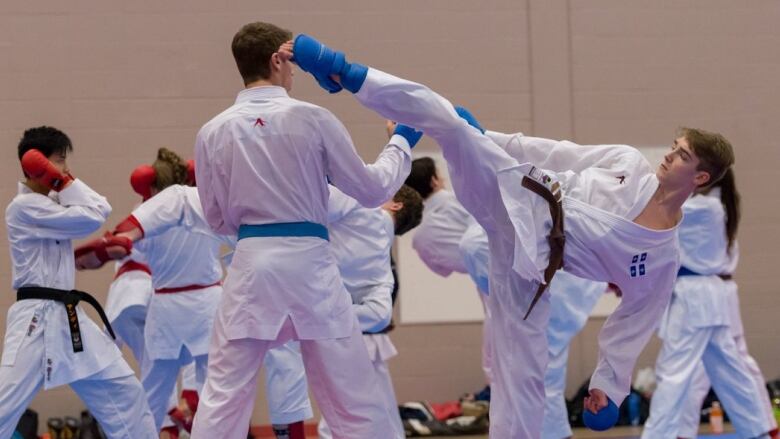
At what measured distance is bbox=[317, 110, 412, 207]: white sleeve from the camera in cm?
392

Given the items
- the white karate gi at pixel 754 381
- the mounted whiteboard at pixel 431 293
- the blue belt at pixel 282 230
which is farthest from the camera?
the mounted whiteboard at pixel 431 293

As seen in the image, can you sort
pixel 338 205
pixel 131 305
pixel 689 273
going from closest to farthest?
pixel 338 205 → pixel 689 273 → pixel 131 305

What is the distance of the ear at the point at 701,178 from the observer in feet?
14.6

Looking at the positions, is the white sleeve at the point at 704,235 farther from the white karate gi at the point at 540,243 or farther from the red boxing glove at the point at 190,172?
the red boxing glove at the point at 190,172

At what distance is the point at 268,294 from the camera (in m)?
3.86

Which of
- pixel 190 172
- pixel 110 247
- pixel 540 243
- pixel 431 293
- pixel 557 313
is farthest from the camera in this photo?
pixel 431 293

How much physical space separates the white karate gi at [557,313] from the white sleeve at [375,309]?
48 centimetres

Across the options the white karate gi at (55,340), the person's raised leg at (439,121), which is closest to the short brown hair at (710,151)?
the person's raised leg at (439,121)

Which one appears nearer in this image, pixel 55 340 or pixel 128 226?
pixel 55 340

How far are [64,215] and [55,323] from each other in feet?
1.62

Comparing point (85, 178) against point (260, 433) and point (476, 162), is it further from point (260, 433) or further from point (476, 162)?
point (476, 162)

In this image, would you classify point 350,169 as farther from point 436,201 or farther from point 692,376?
point 692,376

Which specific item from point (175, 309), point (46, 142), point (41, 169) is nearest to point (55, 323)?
point (41, 169)

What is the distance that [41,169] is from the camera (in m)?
5.04
